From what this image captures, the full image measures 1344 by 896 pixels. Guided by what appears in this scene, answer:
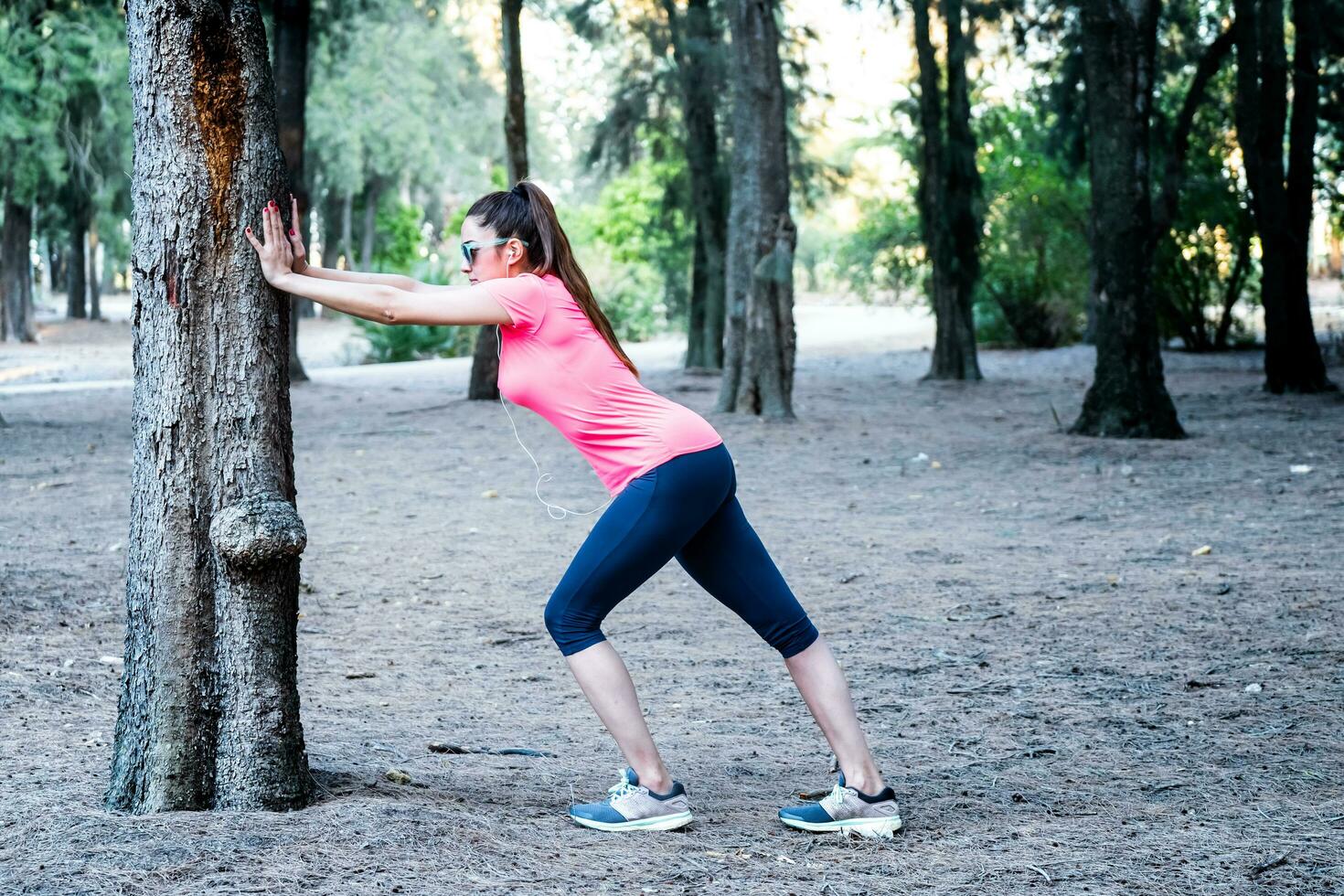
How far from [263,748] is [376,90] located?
40301 mm

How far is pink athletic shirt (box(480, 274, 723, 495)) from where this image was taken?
378 cm

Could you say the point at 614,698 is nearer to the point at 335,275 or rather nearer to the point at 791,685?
the point at 335,275

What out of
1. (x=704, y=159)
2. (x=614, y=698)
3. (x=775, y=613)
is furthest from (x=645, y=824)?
(x=704, y=159)

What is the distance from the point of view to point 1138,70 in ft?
44.7

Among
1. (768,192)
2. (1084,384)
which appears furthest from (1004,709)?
(1084,384)

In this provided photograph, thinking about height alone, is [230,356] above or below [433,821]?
above

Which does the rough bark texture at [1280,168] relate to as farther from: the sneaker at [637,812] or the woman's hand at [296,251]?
the woman's hand at [296,251]

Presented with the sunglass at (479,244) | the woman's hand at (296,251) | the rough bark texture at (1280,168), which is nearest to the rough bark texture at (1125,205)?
the rough bark texture at (1280,168)

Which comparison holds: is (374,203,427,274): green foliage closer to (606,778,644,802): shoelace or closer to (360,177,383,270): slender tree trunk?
(360,177,383,270): slender tree trunk

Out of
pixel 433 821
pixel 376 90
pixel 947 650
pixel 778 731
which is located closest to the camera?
pixel 433 821

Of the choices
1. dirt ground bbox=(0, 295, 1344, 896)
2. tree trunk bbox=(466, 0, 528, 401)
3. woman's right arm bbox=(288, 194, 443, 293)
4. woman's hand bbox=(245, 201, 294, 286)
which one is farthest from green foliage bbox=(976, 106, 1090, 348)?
woman's hand bbox=(245, 201, 294, 286)

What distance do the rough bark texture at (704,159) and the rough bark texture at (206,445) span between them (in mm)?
17670

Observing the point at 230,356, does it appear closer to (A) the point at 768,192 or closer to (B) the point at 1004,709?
(B) the point at 1004,709

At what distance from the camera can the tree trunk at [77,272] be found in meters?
40.5
